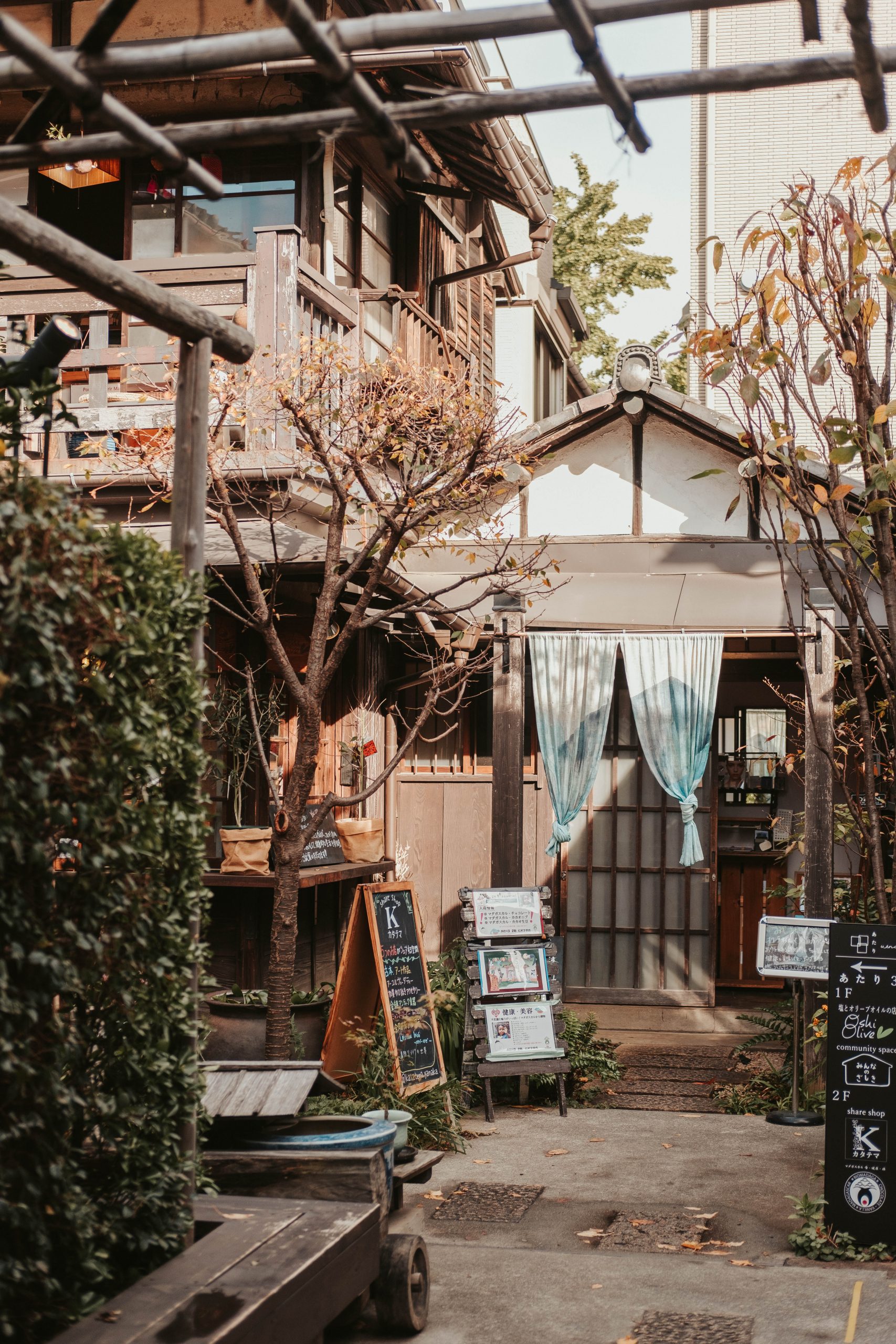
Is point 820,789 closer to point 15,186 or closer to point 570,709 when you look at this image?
point 570,709

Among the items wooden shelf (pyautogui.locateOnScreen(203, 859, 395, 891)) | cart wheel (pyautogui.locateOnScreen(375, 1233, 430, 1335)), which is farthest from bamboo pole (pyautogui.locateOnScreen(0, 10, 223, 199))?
wooden shelf (pyautogui.locateOnScreen(203, 859, 395, 891))

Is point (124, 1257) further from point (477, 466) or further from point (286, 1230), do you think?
point (477, 466)

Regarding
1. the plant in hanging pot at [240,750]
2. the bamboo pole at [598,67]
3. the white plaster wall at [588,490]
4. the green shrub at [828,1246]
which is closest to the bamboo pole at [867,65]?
the bamboo pole at [598,67]

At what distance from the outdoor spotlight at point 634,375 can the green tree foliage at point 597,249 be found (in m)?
14.1

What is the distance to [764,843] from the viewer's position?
44.0ft

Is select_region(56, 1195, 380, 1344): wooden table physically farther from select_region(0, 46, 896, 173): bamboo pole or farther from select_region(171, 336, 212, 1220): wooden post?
select_region(0, 46, 896, 173): bamboo pole

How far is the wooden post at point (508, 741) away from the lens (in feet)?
32.8

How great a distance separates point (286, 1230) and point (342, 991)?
4044 mm

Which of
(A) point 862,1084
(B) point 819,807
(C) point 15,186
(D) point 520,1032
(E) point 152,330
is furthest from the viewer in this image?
(C) point 15,186

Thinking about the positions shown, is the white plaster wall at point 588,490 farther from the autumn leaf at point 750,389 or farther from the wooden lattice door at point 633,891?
the autumn leaf at point 750,389

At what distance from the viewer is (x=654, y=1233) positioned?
676cm

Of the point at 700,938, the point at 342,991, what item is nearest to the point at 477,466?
the point at 342,991

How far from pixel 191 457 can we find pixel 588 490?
777cm

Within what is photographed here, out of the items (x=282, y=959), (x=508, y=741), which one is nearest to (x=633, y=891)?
(x=508, y=741)
